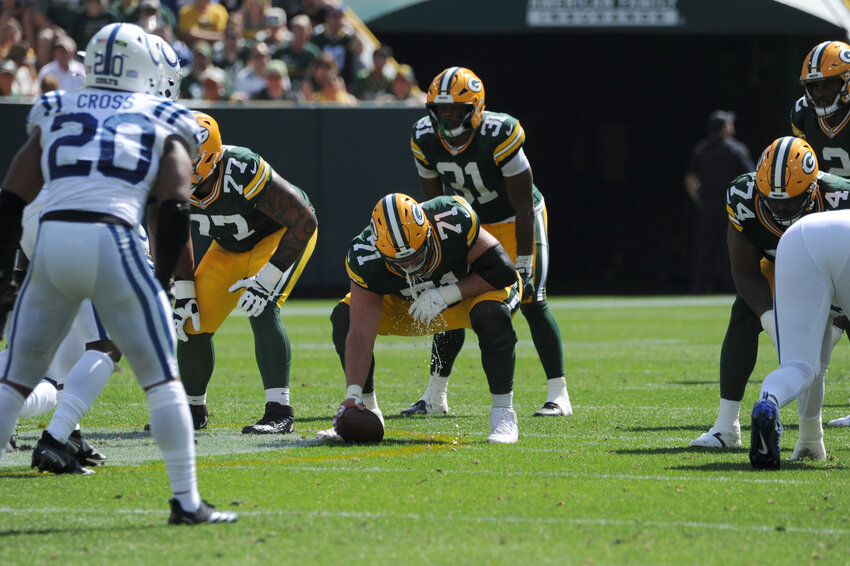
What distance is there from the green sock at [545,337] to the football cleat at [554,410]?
189 mm

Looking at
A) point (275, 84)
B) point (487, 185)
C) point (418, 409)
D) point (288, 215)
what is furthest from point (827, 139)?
point (275, 84)

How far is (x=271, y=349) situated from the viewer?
22.3 feet

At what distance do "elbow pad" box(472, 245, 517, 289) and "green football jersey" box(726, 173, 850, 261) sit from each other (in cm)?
110

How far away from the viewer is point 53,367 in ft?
21.1

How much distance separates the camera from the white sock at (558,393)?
746 centimetres

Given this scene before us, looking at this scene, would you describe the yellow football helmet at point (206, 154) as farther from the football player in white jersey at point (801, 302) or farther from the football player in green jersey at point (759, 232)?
the football player in white jersey at point (801, 302)

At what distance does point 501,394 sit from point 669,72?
1609 cm

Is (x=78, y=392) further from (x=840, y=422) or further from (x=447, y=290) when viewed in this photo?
(x=840, y=422)

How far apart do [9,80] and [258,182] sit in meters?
10.1

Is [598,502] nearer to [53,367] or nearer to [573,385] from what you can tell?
[53,367]

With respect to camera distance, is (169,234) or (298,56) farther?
(298,56)

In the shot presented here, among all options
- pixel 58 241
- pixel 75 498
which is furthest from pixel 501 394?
pixel 58 241

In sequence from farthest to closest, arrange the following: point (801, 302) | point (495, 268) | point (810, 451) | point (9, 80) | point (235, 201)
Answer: point (9, 80) → point (235, 201) → point (495, 268) → point (810, 451) → point (801, 302)

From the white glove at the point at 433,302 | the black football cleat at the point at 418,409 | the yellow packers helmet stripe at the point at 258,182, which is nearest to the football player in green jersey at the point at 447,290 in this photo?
the white glove at the point at 433,302
